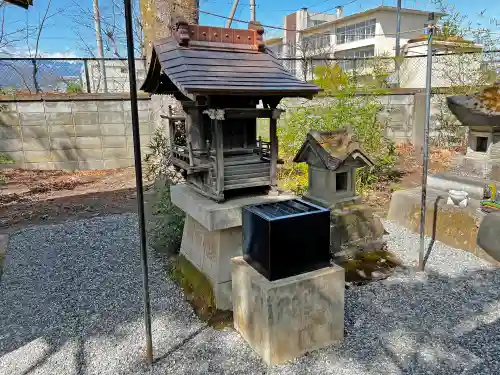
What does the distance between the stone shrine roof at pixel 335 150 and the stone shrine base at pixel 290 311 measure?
5.54 ft

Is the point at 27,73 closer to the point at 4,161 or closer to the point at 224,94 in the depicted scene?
the point at 4,161

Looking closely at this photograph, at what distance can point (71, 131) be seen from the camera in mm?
9211

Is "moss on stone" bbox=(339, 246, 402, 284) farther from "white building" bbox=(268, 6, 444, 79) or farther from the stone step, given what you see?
"white building" bbox=(268, 6, 444, 79)

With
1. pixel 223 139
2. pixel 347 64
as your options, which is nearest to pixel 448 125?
pixel 347 64

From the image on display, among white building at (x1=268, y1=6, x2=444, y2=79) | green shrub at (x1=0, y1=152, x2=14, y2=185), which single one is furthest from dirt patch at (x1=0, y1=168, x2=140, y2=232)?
white building at (x1=268, y1=6, x2=444, y2=79)

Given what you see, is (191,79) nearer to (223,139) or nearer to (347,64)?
(223,139)

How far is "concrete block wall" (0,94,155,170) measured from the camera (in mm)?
8891

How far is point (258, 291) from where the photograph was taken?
2.71 m

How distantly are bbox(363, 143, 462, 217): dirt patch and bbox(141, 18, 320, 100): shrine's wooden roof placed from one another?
359cm

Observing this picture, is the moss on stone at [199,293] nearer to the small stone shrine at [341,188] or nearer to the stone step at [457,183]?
the small stone shrine at [341,188]

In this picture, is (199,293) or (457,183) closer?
(199,293)

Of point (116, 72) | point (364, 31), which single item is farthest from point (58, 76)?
point (364, 31)

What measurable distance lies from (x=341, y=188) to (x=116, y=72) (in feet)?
29.1

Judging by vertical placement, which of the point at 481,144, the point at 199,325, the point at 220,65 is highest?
the point at 220,65
